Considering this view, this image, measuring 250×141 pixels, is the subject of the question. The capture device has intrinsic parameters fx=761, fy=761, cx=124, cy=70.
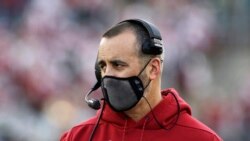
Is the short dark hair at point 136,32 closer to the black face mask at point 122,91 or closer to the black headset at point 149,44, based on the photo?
the black headset at point 149,44

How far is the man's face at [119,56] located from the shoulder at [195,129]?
0.32 metres

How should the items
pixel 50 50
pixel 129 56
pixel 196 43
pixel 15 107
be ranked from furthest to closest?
pixel 196 43
pixel 50 50
pixel 15 107
pixel 129 56

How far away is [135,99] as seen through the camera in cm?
338

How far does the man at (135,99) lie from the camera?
3361 mm

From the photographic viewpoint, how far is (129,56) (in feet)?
11.1

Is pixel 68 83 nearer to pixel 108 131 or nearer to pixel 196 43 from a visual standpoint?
pixel 196 43

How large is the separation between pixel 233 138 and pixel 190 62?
122 centimetres

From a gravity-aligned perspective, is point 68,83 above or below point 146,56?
below

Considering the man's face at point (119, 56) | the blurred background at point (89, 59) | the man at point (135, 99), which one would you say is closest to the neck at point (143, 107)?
the man at point (135, 99)

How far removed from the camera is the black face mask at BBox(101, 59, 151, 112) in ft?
11.0

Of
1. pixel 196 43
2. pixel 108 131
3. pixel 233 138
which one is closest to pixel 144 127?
pixel 108 131

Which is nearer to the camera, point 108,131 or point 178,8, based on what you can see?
point 108,131

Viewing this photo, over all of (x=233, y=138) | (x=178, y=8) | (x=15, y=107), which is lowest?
(x=233, y=138)

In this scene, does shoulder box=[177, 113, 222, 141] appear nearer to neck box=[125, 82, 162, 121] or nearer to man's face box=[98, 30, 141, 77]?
neck box=[125, 82, 162, 121]
